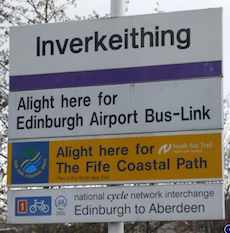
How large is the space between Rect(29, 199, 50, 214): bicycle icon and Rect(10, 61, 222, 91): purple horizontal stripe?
52.7 inches

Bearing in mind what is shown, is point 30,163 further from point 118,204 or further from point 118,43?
point 118,43

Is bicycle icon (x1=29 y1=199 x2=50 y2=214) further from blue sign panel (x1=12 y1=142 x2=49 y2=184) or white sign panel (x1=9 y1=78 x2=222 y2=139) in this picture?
white sign panel (x1=9 y1=78 x2=222 y2=139)

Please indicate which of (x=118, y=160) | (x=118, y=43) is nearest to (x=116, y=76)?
(x=118, y=43)

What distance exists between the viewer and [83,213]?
8.81 meters

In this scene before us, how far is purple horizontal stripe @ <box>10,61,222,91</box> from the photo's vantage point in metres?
8.78

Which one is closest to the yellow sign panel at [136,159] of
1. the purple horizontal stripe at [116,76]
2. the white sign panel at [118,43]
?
the purple horizontal stripe at [116,76]

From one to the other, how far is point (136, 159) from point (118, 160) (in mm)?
203

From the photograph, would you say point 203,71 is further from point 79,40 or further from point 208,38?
point 79,40

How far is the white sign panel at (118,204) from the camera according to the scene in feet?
27.7

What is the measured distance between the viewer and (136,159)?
875cm

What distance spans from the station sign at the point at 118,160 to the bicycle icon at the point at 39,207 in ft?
0.78

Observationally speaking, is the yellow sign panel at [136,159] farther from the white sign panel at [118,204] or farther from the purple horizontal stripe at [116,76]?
the purple horizontal stripe at [116,76]

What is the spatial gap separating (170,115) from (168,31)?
97cm

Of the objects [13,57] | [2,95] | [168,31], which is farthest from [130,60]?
[2,95]
